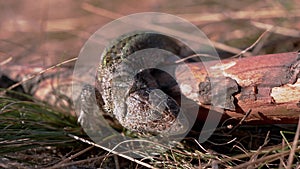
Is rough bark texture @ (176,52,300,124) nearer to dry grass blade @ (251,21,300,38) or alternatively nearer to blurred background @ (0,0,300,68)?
blurred background @ (0,0,300,68)

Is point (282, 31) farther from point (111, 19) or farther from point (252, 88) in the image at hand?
point (111, 19)

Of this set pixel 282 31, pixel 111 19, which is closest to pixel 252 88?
pixel 282 31

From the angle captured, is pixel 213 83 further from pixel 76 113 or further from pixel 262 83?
pixel 76 113

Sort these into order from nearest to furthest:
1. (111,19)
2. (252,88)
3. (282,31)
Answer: (252,88)
(282,31)
(111,19)

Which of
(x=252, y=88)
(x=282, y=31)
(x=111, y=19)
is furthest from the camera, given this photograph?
(x=111, y=19)

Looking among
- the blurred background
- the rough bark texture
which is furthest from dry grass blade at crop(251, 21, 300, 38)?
the rough bark texture

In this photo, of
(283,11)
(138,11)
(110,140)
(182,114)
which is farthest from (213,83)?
(138,11)

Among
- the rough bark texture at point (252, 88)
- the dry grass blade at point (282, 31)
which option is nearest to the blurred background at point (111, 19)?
the dry grass blade at point (282, 31)
